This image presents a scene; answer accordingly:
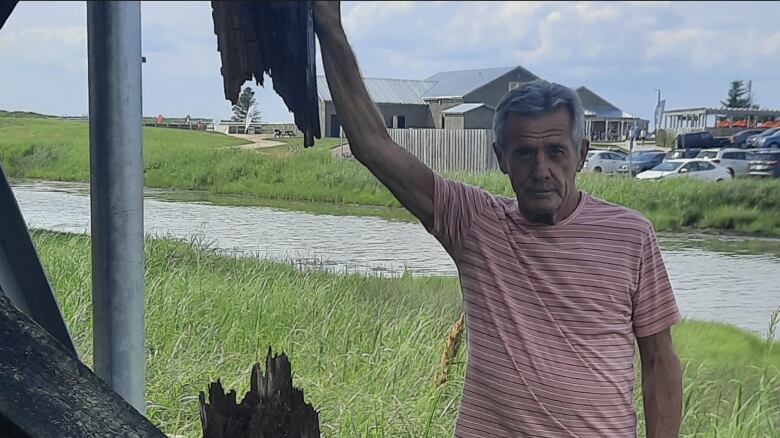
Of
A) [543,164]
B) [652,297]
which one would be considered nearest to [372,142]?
[543,164]

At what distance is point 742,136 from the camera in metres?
2.21

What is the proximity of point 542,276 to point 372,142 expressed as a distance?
0.34 meters

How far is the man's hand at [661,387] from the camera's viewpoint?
139 cm

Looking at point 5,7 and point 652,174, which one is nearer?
point 5,7

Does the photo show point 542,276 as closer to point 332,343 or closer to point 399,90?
point 399,90

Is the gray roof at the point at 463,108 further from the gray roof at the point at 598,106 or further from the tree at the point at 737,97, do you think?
the tree at the point at 737,97

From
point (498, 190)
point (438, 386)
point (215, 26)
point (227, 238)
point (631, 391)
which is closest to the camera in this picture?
point (215, 26)

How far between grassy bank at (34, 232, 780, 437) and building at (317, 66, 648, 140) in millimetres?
845

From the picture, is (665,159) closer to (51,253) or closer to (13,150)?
(13,150)

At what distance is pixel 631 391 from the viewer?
138 centimetres

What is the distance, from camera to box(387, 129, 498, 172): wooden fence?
6.66 feet

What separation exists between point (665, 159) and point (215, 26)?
5.06 ft

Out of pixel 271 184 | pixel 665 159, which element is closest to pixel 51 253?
pixel 271 184

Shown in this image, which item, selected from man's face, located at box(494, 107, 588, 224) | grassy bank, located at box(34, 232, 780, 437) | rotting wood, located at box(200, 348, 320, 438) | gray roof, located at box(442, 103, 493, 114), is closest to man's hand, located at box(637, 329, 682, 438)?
man's face, located at box(494, 107, 588, 224)
